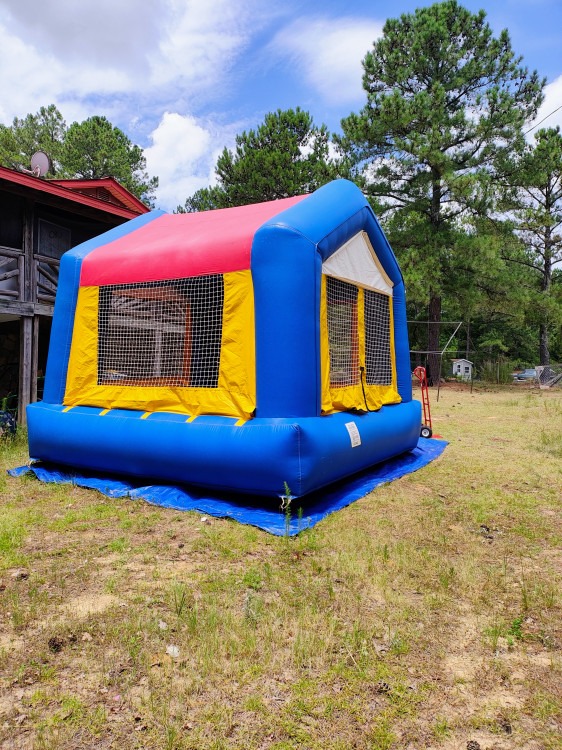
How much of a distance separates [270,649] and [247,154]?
74.2 feet

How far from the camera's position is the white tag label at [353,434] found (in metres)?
4.85

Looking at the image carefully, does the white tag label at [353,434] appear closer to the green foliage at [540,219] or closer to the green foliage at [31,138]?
the green foliage at [540,219]

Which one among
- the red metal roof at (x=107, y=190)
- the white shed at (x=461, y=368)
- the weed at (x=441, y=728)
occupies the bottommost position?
the weed at (x=441, y=728)

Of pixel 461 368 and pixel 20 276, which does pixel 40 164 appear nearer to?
pixel 20 276

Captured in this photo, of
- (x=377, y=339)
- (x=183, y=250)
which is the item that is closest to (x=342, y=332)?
(x=377, y=339)

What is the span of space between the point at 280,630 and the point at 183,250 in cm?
369

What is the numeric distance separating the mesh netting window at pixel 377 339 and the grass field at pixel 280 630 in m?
1.95

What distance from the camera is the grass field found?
74.9 inches

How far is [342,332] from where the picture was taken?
5.41 m

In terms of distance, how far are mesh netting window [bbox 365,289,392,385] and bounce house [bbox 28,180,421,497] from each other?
2 cm

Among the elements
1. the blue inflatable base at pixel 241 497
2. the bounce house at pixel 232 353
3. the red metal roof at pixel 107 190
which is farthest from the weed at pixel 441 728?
the red metal roof at pixel 107 190

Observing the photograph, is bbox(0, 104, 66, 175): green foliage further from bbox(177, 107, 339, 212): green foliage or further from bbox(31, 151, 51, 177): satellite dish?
bbox(31, 151, 51, 177): satellite dish

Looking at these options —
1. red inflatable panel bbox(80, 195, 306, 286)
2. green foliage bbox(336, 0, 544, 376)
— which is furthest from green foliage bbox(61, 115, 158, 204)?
red inflatable panel bbox(80, 195, 306, 286)

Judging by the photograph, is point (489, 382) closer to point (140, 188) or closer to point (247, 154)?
point (247, 154)
